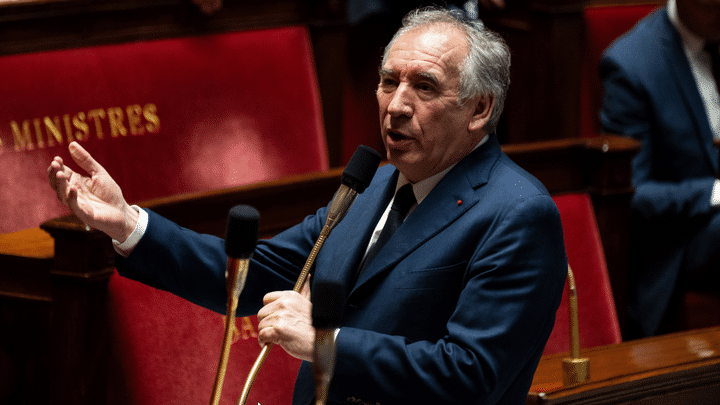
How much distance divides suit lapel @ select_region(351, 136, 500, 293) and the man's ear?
23 mm

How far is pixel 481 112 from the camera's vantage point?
1.88 feet

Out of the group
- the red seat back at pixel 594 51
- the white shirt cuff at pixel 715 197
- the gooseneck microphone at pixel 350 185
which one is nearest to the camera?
the gooseneck microphone at pixel 350 185

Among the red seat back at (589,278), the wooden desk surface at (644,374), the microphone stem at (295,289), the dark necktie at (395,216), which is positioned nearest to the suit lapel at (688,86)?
the red seat back at (589,278)

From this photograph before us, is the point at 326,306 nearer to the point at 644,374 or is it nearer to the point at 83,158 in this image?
the point at 83,158

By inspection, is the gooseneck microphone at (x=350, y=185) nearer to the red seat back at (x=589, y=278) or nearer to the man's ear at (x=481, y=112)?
the man's ear at (x=481, y=112)

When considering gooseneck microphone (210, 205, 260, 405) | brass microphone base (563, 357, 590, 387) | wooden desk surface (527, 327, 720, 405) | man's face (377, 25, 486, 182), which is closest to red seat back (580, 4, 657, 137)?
wooden desk surface (527, 327, 720, 405)

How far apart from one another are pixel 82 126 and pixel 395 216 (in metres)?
0.51

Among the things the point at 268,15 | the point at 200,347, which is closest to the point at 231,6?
the point at 268,15

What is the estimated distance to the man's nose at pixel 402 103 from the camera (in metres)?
0.55

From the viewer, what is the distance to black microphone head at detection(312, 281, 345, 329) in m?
0.33

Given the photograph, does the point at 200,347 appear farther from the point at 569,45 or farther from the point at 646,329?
the point at 569,45

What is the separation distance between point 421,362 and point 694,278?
2.44 feet

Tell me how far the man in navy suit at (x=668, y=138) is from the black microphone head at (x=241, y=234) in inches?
31.9

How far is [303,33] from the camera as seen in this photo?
1155 mm
